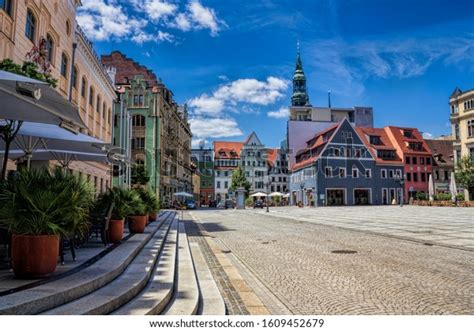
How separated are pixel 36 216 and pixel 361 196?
58843mm

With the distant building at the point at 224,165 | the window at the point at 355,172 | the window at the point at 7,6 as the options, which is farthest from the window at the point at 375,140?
the window at the point at 7,6

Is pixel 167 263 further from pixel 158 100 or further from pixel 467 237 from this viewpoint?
pixel 158 100

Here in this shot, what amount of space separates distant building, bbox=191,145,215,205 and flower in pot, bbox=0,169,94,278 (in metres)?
81.8

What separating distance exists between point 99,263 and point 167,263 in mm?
1589

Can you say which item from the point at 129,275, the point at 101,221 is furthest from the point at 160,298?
the point at 101,221

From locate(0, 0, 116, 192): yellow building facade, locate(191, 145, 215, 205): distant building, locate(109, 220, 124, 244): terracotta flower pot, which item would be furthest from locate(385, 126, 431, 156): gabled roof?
locate(109, 220, 124, 244): terracotta flower pot

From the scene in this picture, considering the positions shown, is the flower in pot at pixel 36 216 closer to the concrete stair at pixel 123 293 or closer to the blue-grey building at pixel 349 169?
the concrete stair at pixel 123 293

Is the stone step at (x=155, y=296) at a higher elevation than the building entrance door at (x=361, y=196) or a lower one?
lower

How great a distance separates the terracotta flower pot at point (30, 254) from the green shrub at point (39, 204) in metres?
0.08

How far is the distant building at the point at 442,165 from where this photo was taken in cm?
6253

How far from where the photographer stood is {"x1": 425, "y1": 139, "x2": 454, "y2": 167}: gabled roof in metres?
63.5

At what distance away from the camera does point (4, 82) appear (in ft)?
12.8

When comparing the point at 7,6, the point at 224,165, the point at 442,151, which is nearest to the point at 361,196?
the point at 442,151
